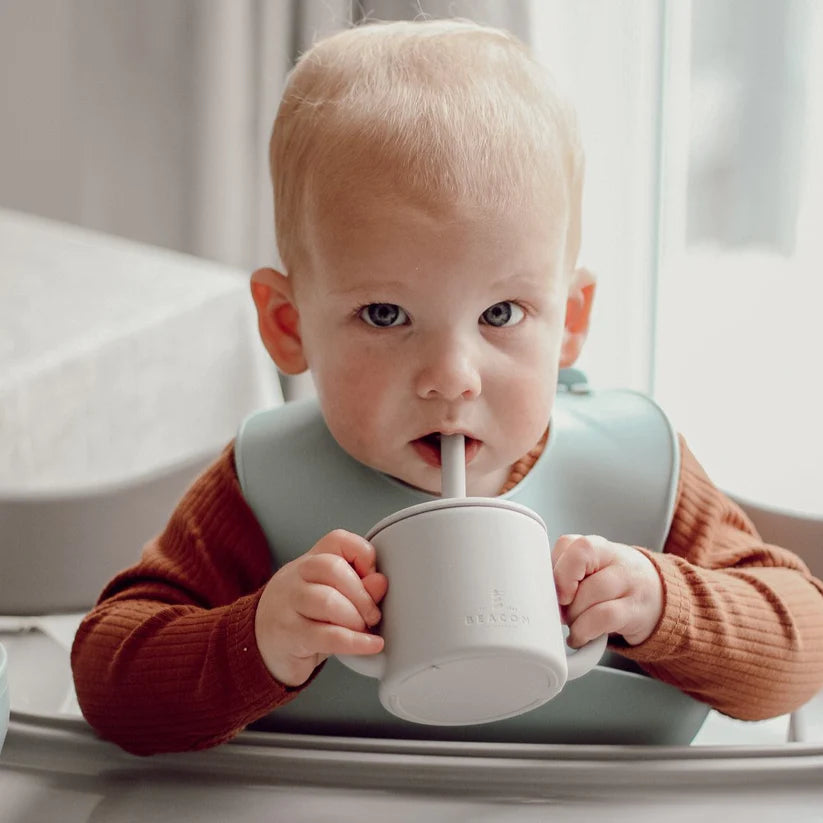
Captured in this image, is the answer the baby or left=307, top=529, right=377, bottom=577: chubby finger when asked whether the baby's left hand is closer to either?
the baby

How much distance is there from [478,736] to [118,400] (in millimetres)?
670

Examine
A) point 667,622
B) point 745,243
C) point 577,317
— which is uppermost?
point 577,317

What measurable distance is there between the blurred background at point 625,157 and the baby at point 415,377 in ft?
3.73

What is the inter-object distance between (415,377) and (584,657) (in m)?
0.19

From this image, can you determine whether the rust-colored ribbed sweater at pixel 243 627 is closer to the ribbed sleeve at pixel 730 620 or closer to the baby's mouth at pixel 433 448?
the ribbed sleeve at pixel 730 620

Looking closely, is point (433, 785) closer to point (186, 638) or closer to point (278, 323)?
point (186, 638)

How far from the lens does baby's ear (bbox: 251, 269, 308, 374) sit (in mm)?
879

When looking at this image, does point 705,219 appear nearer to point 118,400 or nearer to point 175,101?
point 175,101

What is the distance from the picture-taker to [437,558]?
58cm

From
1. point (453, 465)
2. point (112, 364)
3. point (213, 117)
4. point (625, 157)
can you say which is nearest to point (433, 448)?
point (453, 465)

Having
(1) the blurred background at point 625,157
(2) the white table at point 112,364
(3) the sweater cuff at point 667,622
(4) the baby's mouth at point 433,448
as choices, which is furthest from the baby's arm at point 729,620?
(1) the blurred background at point 625,157

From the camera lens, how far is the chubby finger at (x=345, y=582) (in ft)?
2.02

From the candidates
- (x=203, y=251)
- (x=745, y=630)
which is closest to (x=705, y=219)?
(x=203, y=251)

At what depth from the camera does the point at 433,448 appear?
771mm
